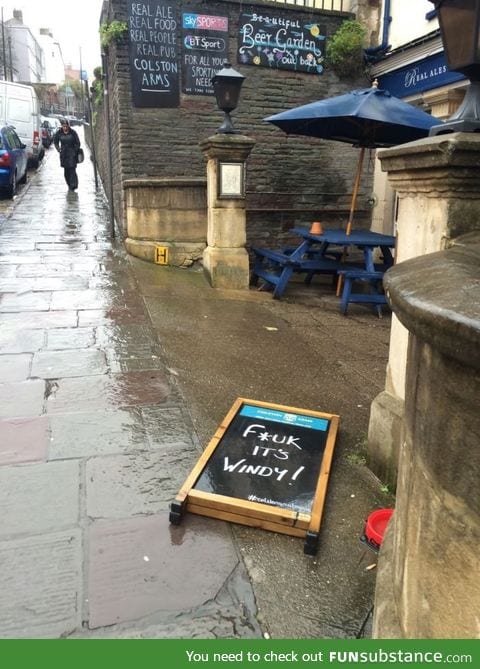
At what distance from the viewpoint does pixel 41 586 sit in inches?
84.1

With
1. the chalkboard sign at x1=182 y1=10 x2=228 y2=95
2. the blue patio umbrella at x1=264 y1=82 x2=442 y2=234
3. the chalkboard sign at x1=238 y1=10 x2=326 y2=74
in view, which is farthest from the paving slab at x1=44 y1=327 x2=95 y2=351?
the chalkboard sign at x1=238 y1=10 x2=326 y2=74

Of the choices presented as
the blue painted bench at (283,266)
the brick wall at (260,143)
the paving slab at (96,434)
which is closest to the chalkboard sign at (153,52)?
the brick wall at (260,143)

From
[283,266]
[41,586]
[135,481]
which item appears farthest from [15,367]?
[283,266]

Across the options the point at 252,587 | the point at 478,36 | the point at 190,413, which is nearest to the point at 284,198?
the point at 190,413

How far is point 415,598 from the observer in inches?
64.6

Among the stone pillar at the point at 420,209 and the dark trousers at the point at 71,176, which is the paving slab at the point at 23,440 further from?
the dark trousers at the point at 71,176

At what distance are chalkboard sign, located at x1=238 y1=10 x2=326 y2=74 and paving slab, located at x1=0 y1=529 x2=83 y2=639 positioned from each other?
976 cm

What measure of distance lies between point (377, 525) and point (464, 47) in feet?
6.68

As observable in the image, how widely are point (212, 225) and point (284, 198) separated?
3.88 meters

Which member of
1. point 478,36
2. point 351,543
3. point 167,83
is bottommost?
point 351,543

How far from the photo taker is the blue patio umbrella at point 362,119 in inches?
257

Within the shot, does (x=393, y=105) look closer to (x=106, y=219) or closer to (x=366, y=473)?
(x=366, y=473)

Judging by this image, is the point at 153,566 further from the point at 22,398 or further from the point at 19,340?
the point at 19,340

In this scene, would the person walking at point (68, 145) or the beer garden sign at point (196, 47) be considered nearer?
the beer garden sign at point (196, 47)
